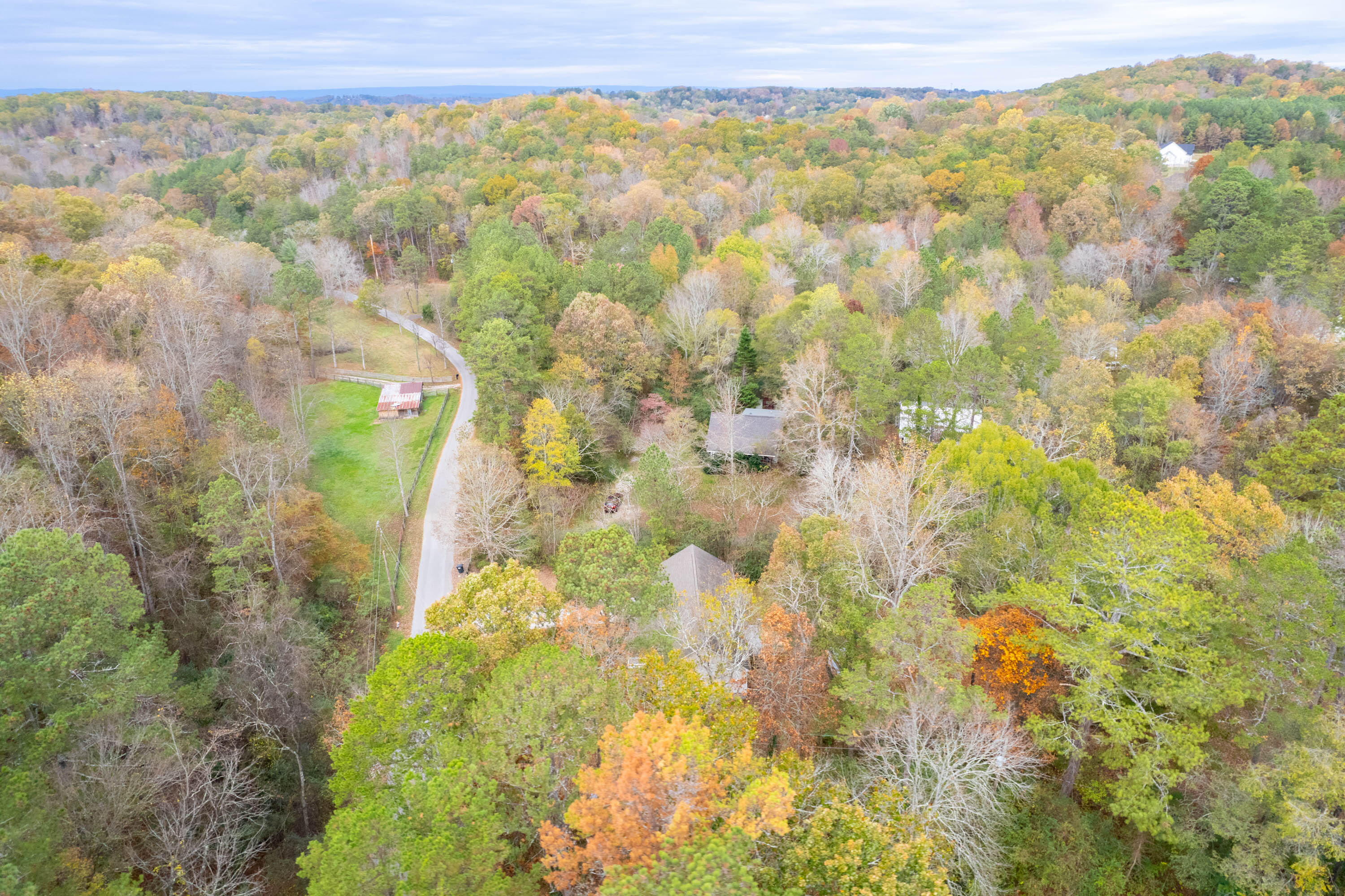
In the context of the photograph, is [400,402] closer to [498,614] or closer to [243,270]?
[243,270]

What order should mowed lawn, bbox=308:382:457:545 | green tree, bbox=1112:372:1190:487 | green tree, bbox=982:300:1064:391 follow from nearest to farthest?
green tree, bbox=1112:372:1190:487 → green tree, bbox=982:300:1064:391 → mowed lawn, bbox=308:382:457:545

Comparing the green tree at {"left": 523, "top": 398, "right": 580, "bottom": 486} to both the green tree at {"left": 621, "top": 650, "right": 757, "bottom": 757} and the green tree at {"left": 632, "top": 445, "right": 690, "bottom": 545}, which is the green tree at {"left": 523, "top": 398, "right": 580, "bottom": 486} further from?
the green tree at {"left": 621, "top": 650, "right": 757, "bottom": 757}

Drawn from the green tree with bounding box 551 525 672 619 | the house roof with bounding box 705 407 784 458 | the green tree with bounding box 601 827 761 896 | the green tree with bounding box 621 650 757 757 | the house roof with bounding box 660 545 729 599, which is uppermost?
the green tree with bounding box 601 827 761 896

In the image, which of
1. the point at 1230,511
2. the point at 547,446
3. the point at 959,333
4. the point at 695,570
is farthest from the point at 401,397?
the point at 1230,511

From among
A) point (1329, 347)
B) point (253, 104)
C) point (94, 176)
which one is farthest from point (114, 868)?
point (253, 104)

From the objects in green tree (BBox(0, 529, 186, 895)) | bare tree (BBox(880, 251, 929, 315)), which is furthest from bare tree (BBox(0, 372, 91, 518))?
bare tree (BBox(880, 251, 929, 315))

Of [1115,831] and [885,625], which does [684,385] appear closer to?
[885,625]
